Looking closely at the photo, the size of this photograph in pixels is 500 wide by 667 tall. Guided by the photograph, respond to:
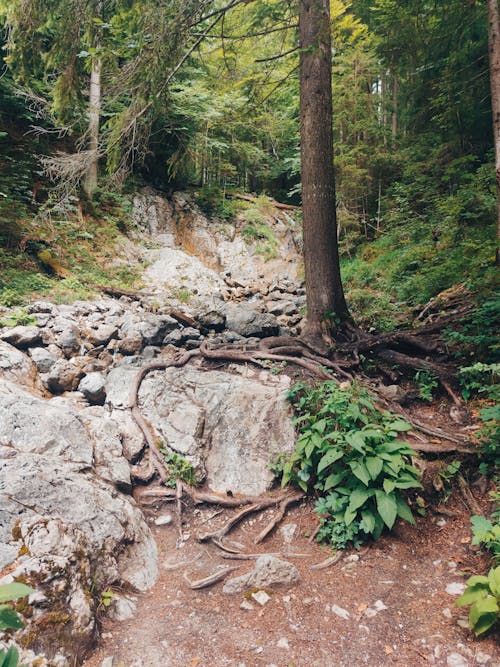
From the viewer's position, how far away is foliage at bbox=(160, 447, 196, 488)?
414 centimetres

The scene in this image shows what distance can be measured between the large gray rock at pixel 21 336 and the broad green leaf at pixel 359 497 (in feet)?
17.2

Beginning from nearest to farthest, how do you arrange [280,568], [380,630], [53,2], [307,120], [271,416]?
1. [380,630]
2. [280,568]
3. [271,416]
4. [53,2]
5. [307,120]

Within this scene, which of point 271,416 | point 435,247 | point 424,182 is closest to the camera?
point 271,416

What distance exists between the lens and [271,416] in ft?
14.5

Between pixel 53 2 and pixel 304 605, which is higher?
pixel 53 2

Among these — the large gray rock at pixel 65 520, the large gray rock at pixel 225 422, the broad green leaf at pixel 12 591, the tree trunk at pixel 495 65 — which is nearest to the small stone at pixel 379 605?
the large gray rock at pixel 225 422

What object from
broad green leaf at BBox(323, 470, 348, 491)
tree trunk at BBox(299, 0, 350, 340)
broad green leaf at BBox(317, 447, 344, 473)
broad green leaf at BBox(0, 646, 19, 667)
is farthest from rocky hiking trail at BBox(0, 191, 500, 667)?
broad green leaf at BBox(0, 646, 19, 667)

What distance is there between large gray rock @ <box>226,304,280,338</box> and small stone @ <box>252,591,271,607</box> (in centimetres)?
451

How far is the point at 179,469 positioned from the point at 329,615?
2234mm

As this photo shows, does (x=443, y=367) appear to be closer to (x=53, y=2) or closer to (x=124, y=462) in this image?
(x=124, y=462)

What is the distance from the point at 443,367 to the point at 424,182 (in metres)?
9.44

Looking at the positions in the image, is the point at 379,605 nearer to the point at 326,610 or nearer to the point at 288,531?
the point at 326,610

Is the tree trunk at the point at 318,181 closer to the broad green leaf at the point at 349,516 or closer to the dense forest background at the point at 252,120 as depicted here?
the dense forest background at the point at 252,120

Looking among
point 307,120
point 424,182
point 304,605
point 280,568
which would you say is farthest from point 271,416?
point 424,182
